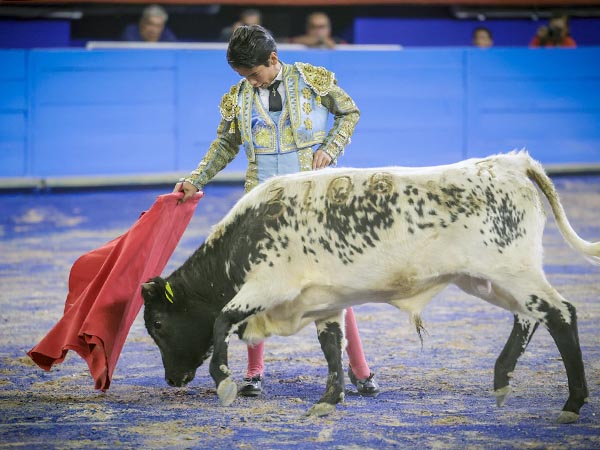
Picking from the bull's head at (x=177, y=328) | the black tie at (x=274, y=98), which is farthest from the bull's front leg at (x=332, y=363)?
the black tie at (x=274, y=98)

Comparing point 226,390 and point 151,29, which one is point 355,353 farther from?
point 151,29

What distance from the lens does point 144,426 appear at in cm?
359

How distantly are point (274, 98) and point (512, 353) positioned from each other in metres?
1.28

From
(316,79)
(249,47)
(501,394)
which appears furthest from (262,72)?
(501,394)

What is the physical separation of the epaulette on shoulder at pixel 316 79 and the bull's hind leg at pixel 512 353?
1.11 m

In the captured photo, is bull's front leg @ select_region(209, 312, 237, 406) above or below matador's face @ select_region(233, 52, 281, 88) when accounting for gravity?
below

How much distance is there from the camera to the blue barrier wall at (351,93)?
9516mm

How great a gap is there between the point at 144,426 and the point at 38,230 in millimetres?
5035

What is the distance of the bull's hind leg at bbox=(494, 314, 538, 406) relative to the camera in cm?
376

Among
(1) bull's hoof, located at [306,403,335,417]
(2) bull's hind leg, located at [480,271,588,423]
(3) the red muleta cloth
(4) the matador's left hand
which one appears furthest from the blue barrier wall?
(2) bull's hind leg, located at [480,271,588,423]

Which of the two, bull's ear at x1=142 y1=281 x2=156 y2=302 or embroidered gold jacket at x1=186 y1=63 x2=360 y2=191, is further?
embroidered gold jacket at x1=186 y1=63 x2=360 y2=191

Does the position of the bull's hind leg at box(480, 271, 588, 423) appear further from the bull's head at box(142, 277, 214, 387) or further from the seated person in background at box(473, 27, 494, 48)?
the seated person in background at box(473, 27, 494, 48)

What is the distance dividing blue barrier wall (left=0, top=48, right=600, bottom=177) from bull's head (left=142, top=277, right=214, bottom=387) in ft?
18.9

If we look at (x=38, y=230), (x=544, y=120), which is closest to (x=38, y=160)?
(x=38, y=230)
